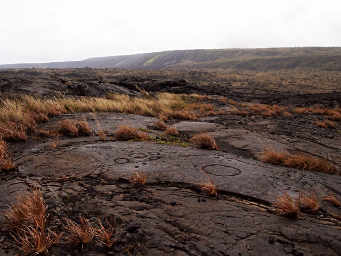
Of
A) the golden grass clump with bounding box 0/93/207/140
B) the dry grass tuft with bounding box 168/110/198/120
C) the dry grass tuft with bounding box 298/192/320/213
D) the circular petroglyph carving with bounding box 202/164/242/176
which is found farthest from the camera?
the dry grass tuft with bounding box 168/110/198/120

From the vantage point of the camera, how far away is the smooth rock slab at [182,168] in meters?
3.38

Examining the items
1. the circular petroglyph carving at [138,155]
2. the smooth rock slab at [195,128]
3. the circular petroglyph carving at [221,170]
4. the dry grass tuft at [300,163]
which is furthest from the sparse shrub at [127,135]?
the dry grass tuft at [300,163]

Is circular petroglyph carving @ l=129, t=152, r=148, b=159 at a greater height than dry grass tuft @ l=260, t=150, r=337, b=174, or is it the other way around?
circular petroglyph carving @ l=129, t=152, r=148, b=159

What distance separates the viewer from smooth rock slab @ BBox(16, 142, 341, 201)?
11.1ft

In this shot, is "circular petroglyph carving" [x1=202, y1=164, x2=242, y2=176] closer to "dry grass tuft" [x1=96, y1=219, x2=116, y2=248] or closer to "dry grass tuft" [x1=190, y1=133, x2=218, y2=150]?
"dry grass tuft" [x1=190, y1=133, x2=218, y2=150]

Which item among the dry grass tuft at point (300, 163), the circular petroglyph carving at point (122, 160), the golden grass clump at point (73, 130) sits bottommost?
the dry grass tuft at point (300, 163)

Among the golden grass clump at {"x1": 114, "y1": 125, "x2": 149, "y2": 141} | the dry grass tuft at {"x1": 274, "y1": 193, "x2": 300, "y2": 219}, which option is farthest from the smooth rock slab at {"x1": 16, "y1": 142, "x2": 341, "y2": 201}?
the golden grass clump at {"x1": 114, "y1": 125, "x2": 149, "y2": 141}

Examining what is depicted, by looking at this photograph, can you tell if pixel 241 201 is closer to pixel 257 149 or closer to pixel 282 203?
pixel 282 203

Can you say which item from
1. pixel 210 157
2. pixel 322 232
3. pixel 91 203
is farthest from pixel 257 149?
pixel 91 203

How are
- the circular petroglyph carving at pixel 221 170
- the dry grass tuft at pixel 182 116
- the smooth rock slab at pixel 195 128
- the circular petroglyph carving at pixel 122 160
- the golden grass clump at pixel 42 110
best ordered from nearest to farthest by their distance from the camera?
the circular petroglyph carving at pixel 221 170 < the circular petroglyph carving at pixel 122 160 < the golden grass clump at pixel 42 110 < the smooth rock slab at pixel 195 128 < the dry grass tuft at pixel 182 116

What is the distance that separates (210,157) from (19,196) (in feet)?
10.8

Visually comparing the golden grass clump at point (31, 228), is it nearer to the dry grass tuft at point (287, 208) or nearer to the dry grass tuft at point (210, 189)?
the dry grass tuft at point (210, 189)

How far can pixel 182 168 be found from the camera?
382cm

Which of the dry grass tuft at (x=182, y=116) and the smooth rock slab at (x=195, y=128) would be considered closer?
the smooth rock slab at (x=195, y=128)
